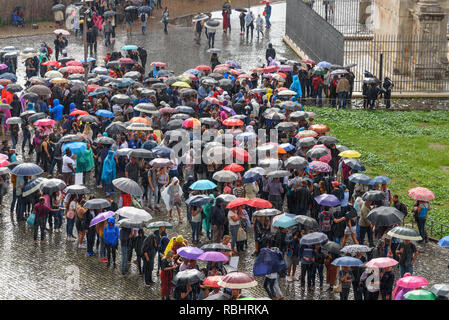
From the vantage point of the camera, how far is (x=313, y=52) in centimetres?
3734

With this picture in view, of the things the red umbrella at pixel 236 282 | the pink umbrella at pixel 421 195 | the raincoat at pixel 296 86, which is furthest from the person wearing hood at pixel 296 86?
the red umbrella at pixel 236 282

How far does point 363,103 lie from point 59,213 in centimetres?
1452

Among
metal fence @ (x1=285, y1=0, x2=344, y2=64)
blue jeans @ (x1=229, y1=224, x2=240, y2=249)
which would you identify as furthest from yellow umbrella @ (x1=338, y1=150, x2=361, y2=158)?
metal fence @ (x1=285, y1=0, x2=344, y2=64)

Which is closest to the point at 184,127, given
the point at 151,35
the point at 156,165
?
the point at 156,165

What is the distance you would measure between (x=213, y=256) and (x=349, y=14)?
33.8 metres

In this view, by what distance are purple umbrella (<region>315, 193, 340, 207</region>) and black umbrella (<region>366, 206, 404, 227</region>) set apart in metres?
0.93

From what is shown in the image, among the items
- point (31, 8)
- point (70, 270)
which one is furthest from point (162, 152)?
point (31, 8)

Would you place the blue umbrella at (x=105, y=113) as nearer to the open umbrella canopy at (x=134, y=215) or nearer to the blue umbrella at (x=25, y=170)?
the blue umbrella at (x=25, y=170)

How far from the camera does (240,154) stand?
846 inches

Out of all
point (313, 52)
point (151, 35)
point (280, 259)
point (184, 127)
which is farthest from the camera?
point (151, 35)

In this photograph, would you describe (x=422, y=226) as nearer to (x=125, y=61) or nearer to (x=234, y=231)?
(x=234, y=231)

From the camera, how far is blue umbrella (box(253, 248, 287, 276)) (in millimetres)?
16031

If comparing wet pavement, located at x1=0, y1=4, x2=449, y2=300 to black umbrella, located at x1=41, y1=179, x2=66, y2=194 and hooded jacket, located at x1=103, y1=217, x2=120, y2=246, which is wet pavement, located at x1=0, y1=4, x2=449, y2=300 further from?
black umbrella, located at x1=41, y1=179, x2=66, y2=194

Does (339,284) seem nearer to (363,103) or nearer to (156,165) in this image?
(156,165)
